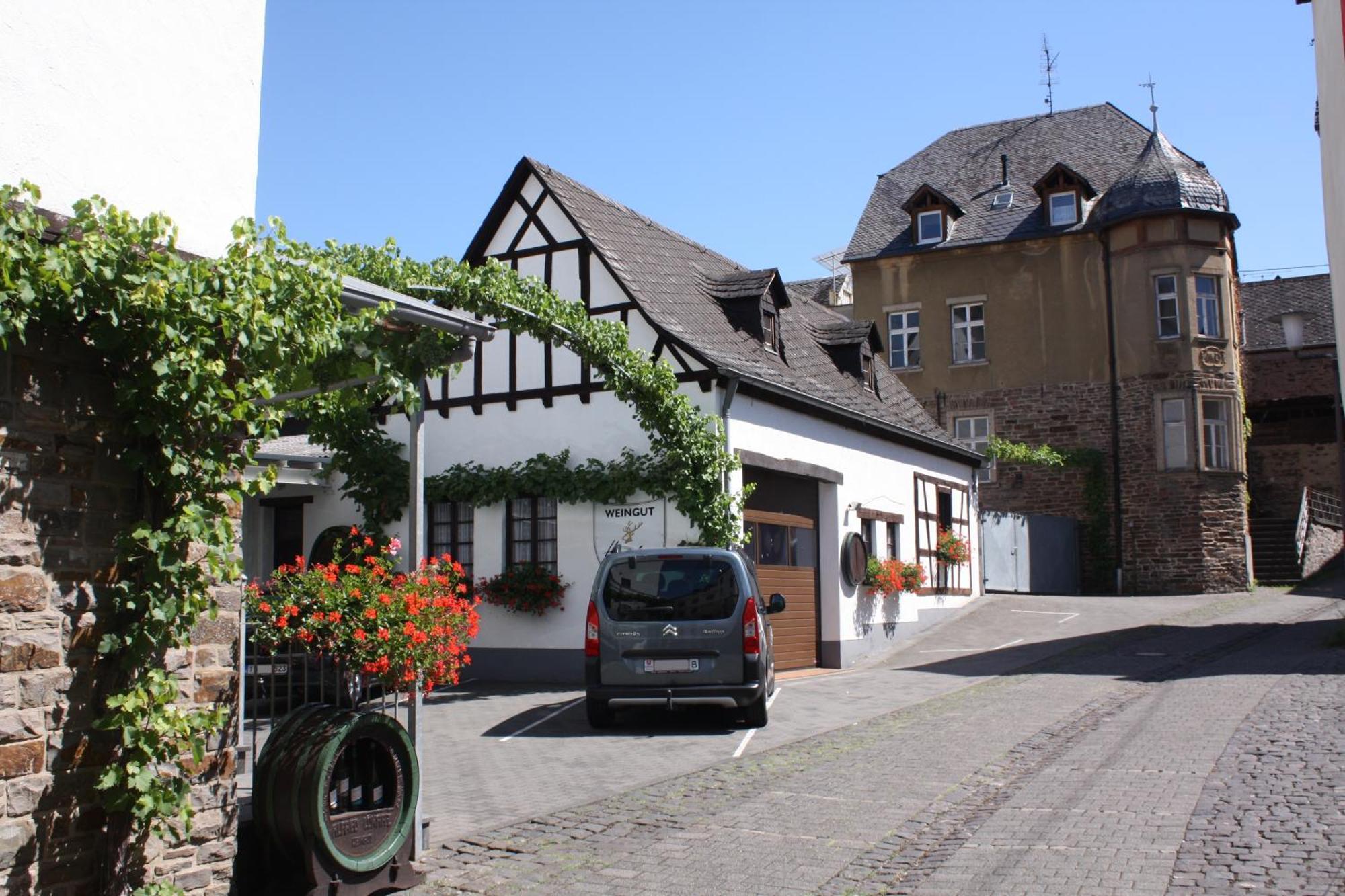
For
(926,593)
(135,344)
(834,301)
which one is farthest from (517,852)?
(834,301)

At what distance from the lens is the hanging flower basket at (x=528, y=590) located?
17266 mm

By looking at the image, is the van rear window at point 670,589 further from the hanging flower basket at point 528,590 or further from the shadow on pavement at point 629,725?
the hanging flower basket at point 528,590

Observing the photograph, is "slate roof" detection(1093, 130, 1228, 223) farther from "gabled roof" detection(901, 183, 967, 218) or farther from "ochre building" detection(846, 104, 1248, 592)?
"gabled roof" detection(901, 183, 967, 218)

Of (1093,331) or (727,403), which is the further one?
(1093,331)

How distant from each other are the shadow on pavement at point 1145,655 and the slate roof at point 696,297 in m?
4.50

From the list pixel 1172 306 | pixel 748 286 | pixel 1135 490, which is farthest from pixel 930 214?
pixel 748 286

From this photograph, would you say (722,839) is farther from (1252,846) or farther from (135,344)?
(135,344)

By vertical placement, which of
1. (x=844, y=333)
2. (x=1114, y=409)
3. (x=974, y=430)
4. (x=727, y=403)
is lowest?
(x=727, y=403)

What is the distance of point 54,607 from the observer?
17.6ft

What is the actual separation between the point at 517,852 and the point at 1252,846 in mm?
4040

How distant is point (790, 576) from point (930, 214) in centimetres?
1904

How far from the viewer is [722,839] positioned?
7559 millimetres

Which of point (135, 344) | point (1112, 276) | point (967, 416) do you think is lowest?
point (135, 344)

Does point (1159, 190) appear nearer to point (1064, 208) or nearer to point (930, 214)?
point (1064, 208)
